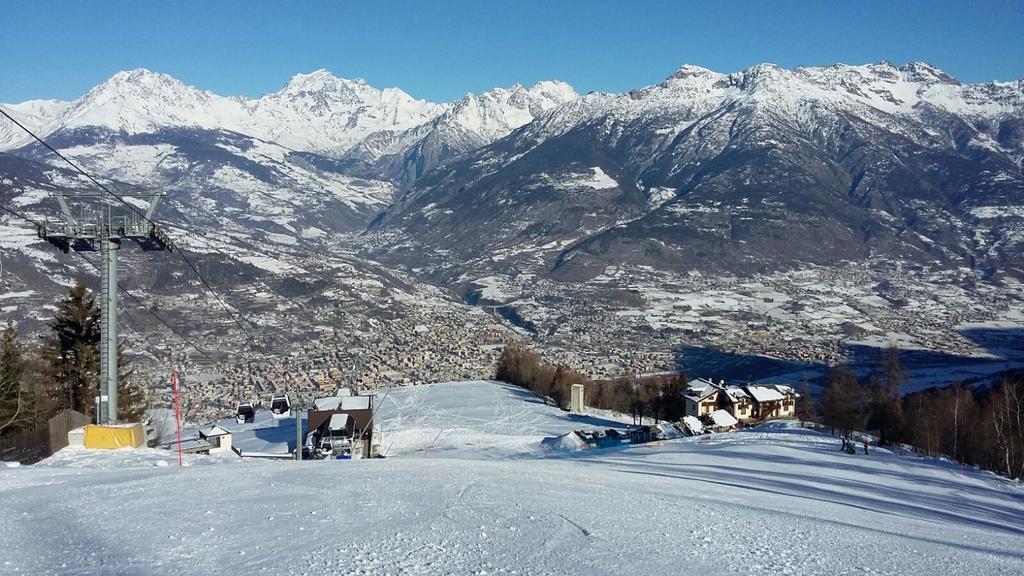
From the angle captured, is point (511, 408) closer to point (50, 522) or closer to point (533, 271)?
point (50, 522)

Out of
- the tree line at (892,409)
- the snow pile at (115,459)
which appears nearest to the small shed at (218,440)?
the snow pile at (115,459)

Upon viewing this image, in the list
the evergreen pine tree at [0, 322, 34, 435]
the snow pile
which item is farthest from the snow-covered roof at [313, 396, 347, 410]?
the snow pile

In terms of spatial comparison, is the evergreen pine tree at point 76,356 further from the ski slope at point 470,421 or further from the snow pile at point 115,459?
the ski slope at point 470,421

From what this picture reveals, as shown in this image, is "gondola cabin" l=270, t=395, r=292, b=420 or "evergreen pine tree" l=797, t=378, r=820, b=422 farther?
"evergreen pine tree" l=797, t=378, r=820, b=422

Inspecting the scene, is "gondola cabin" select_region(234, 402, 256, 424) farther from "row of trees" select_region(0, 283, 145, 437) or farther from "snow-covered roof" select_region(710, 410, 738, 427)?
"snow-covered roof" select_region(710, 410, 738, 427)

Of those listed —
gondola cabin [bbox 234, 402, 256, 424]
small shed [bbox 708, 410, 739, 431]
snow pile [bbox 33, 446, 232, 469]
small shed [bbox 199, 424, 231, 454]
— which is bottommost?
small shed [bbox 708, 410, 739, 431]

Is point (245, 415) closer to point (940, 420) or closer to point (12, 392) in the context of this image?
point (12, 392)
